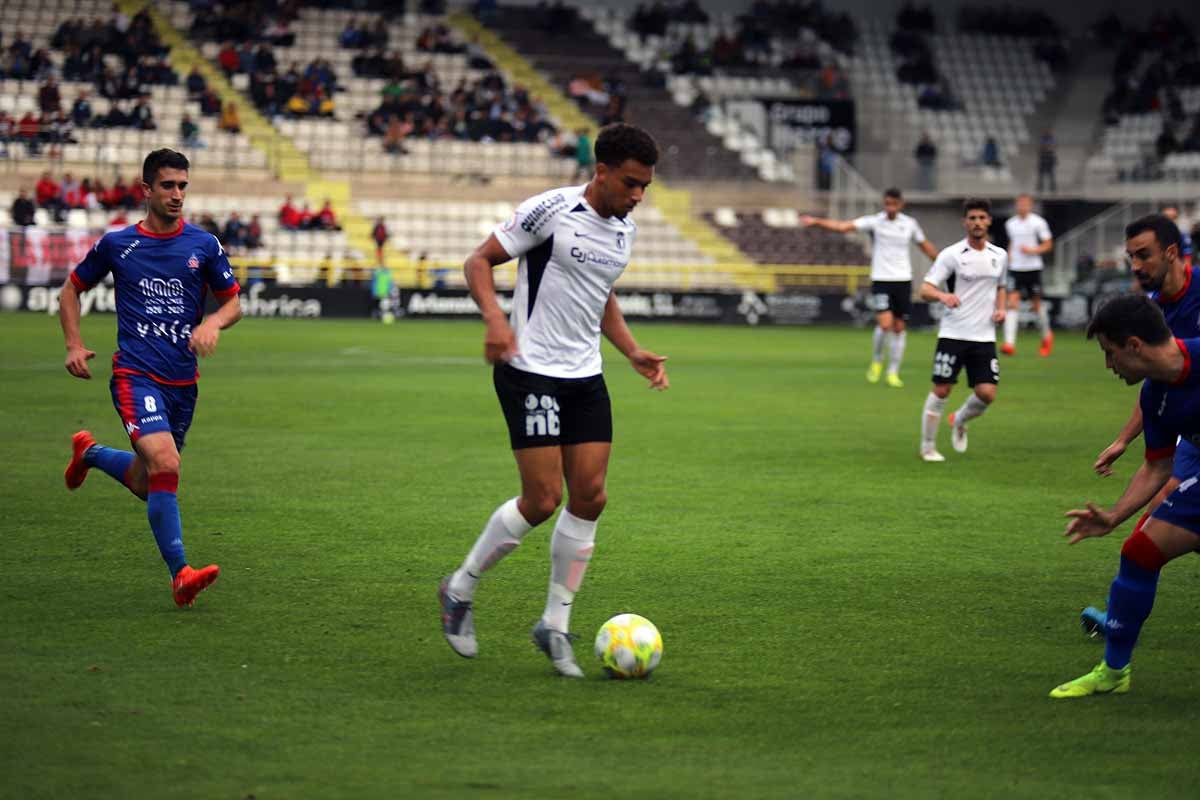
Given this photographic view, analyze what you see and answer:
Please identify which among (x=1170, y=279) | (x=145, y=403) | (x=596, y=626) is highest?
(x=1170, y=279)

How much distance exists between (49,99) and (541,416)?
117 ft

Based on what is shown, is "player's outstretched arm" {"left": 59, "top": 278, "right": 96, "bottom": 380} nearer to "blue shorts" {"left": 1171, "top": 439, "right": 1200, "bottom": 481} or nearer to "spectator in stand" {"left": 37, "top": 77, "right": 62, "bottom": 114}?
"blue shorts" {"left": 1171, "top": 439, "right": 1200, "bottom": 481}

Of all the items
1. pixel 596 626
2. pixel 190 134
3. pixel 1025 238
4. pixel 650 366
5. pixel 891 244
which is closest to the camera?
pixel 650 366

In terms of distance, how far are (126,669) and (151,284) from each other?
2282mm

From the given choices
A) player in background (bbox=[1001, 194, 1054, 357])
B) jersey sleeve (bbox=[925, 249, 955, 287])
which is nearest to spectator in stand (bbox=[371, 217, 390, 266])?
player in background (bbox=[1001, 194, 1054, 357])

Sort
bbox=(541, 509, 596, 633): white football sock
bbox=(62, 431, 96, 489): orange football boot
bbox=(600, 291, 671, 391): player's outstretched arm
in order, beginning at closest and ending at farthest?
1. bbox=(541, 509, 596, 633): white football sock
2. bbox=(600, 291, 671, 391): player's outstretched arm
3. bbox=(62, 431, 96, 489): orange football boot

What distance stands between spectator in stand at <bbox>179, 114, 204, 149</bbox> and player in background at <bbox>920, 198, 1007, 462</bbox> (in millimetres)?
28878

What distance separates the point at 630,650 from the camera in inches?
245

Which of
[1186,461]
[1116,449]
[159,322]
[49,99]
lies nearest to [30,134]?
[49,99]

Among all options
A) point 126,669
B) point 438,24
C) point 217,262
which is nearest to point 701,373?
point 217,262

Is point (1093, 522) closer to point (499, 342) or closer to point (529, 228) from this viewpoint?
point (499, 342)

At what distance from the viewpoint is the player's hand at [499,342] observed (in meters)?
6.13

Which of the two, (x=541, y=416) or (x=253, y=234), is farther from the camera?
(x=253, y=234)

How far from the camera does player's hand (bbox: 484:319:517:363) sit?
6129 mm
